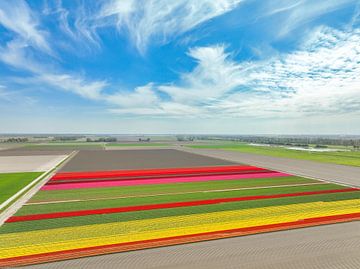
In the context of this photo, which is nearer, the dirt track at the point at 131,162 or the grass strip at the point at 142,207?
the grass strip at the point at 142,207

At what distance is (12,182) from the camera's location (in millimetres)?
24766

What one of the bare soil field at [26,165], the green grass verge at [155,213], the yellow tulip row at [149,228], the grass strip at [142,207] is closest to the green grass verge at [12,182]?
the bare soil field at [26,165]

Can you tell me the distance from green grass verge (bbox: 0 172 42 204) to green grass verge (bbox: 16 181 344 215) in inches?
183

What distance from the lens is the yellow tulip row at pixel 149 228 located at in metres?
10.6

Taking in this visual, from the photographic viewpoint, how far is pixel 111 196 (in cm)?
1969

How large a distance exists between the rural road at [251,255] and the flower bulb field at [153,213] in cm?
54

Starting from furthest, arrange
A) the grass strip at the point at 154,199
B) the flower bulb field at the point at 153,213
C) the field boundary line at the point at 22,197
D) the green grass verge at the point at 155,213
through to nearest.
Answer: the grass strip at the point at 154,199
the field boundary line at the point at 22,197
the green grass verge at the point at 155,213
the flower bulb field at the point at 153,213

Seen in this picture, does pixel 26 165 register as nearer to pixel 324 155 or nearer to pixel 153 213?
pixel 153 213

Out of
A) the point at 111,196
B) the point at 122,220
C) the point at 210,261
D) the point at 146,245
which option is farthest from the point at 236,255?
the point at 111,196

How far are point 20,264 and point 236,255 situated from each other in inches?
353

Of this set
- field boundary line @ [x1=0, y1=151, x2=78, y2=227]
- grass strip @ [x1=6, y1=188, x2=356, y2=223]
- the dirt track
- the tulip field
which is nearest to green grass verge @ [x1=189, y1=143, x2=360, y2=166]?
the dirt track

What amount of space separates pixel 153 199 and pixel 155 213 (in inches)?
139

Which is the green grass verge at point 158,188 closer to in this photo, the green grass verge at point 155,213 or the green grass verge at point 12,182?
the green grass verge at point 12,182

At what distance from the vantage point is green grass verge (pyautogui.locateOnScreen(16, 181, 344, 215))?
16.0 m
